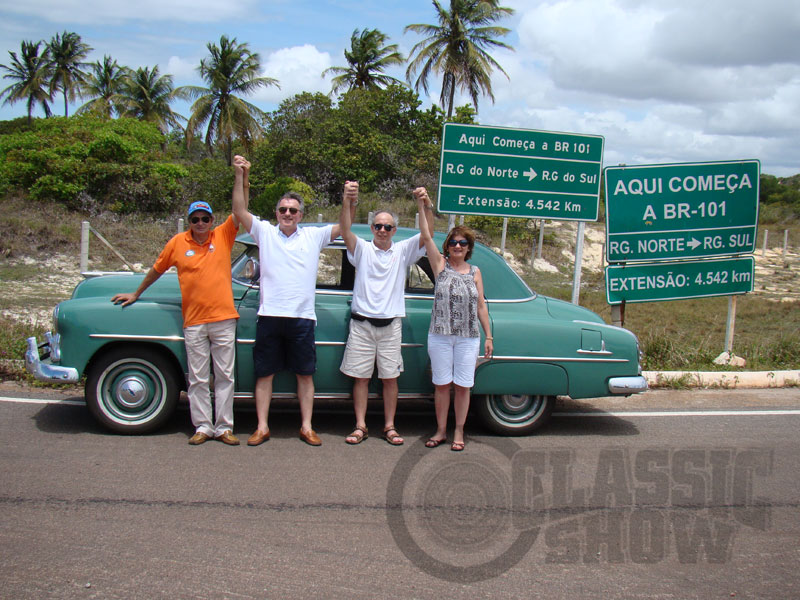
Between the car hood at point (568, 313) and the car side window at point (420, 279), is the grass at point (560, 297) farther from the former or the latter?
the car side window at point (420, 279)

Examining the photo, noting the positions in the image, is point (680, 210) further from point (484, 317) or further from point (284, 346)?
point (284, 346)

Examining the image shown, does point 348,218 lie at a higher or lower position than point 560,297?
lower

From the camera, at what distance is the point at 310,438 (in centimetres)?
550

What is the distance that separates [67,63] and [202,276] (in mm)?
54400

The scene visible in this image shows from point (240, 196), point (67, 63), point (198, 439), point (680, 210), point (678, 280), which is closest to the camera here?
point (240, 196)

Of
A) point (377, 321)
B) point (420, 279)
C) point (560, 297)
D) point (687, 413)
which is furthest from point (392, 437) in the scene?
point (560, 297)

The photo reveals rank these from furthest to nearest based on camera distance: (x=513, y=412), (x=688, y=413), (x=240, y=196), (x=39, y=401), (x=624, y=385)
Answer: (x=688, y=413), (x=39, y=401), (x=513, y=412), (x=624, y=385), (x=240, y=196)

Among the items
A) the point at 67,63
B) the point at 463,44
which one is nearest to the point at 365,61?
the point at 463,44

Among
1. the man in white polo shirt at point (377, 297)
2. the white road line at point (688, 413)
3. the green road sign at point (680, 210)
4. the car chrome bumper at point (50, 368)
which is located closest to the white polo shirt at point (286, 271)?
the man in white polo shirt at point (377, 297)

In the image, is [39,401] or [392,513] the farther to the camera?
[39,401]

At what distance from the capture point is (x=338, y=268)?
5.88 metres

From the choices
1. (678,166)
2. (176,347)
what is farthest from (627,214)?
(176,347)

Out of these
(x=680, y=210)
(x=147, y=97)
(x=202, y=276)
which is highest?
(x=147, y=97)

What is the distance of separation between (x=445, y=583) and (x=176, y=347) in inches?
118
